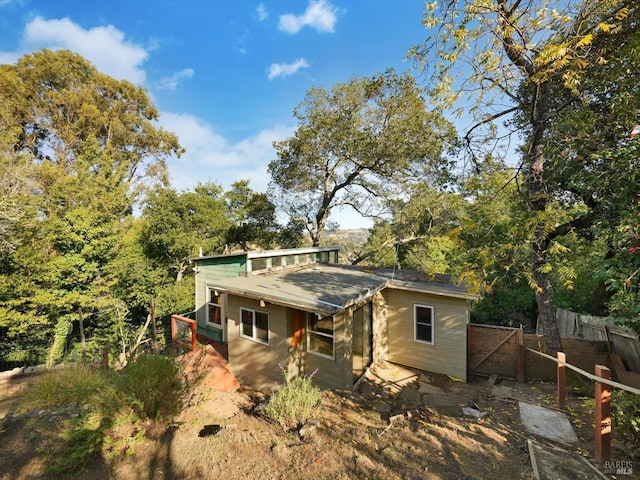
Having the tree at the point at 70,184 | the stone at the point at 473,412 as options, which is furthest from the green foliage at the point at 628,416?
the tree at the point at 70,184

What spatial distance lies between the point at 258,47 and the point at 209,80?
352cm

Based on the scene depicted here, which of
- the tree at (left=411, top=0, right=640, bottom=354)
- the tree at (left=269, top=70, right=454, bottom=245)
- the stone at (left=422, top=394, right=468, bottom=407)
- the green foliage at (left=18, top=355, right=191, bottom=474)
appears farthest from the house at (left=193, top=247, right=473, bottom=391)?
the tree at (left=269, top=70, right=454, bottom=245)

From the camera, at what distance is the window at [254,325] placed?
7891mm

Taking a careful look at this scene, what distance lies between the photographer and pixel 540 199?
6375 mm

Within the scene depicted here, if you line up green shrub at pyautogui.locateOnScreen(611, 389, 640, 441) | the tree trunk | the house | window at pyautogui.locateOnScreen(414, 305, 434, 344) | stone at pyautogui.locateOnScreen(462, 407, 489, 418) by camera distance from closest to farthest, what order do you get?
green shrub at pyautogui.locateOnScreen(611, 389, 640, 441) → stone at pyautogui.locateOnScreen(462, 407, 489, 418) → the tree trunk → the house → window at pyautogui.locateOnScreen(414, 305, 434, 344)

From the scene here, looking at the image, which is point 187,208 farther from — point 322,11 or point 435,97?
point 435,97

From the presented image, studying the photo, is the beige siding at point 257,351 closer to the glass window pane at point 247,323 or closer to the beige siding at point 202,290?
the glass window pane at point 247,323

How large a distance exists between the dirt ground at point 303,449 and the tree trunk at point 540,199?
7.80ft

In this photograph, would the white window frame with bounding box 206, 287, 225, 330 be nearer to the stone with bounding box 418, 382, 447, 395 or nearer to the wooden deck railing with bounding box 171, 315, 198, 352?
the wooden deck railing with bounding box 171, 315, 198, 352

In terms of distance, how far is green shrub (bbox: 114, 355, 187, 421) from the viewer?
154 inches

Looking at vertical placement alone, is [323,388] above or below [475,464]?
below

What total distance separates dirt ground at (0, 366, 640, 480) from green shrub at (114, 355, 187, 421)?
26cm

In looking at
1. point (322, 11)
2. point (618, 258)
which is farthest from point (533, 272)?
point (322, 11)

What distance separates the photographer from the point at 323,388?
278 inches
